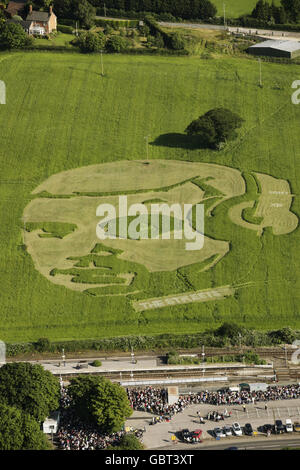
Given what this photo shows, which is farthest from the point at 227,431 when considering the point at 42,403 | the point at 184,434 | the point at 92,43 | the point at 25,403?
the point at 92,43

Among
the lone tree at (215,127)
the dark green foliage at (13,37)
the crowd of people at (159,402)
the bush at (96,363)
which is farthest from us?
the dark green foliage at (13,37)

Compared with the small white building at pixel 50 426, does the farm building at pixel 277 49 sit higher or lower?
higher

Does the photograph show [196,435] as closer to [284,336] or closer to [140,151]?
[284,336]

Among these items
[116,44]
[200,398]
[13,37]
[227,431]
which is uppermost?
[13,37]

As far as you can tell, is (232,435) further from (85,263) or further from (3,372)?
(85,263)


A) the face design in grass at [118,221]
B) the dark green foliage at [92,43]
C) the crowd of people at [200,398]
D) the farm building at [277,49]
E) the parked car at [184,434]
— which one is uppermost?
the dark green foliage at [92,43]

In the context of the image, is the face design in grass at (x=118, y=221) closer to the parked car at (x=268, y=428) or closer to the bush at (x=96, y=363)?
the bush at (x=96, y=363)

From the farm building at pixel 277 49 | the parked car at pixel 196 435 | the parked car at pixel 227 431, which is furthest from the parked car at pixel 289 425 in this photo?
the farm building at pixel 277 49

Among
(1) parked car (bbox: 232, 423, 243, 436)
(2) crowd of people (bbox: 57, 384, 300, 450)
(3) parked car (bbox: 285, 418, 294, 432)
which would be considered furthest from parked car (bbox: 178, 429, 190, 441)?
(3) parked car (bbox: 285, 418, 294, 432)
